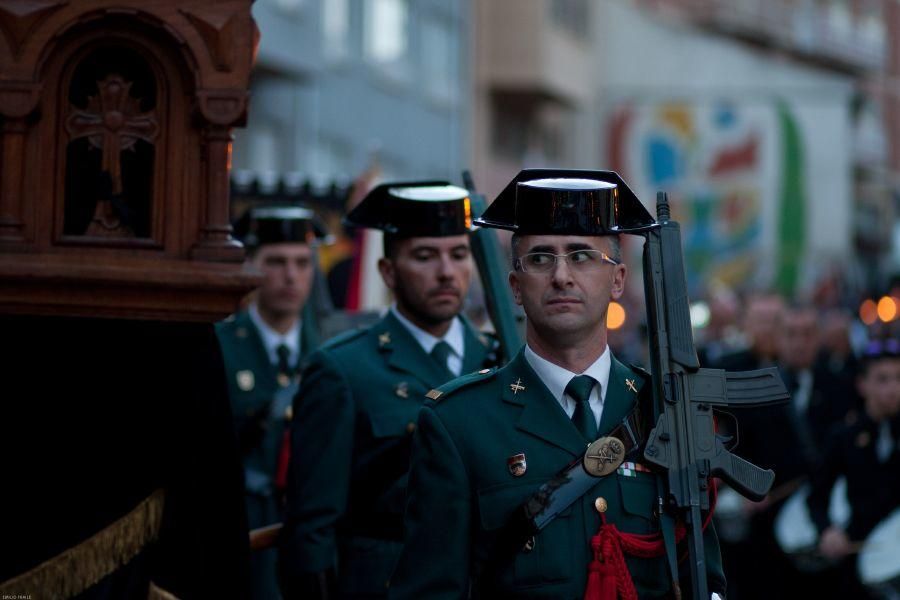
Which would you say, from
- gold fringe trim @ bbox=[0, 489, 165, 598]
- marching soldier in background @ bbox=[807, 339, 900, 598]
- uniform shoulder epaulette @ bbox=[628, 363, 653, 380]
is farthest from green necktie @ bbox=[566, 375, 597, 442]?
marching soldier in background @ bbox=[807, 339, 900, 598]

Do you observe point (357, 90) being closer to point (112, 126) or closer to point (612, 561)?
point (112, 126)

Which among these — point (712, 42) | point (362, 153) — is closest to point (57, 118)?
point (362, 153)

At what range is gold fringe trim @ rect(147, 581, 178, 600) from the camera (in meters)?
5.48

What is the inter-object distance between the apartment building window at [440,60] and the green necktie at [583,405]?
29.9 m

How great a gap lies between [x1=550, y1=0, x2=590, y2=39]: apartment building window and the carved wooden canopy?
34.3 m

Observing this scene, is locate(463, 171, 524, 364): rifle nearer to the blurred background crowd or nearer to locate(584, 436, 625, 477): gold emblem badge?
locate(584, 436, 625, 477): gold emblem badge

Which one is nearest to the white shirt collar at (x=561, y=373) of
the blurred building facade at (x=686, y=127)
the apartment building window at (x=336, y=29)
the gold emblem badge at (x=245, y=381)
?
the gold emblem badge at (x=245, y=381)

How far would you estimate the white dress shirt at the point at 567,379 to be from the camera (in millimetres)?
5039

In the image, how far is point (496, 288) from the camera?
23.6ft

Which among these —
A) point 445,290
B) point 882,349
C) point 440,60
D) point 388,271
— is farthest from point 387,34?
point 445,290

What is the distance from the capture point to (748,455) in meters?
12.7

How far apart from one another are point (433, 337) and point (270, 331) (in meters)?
2.61

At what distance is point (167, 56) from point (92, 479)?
1.22m

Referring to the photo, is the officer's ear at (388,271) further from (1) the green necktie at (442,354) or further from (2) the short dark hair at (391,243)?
(1) the green necktie at (442,354)
